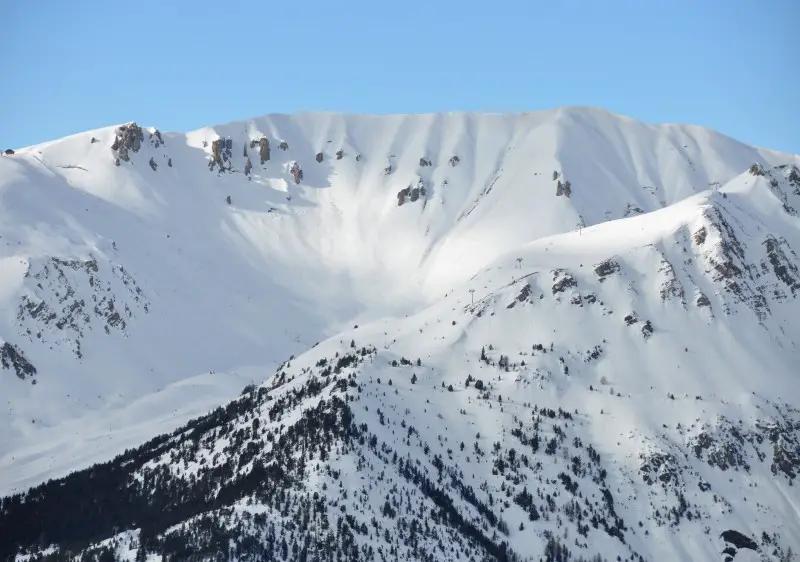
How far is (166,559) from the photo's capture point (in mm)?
199750

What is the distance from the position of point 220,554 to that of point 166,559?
32.7ft

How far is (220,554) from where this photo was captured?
7854 inches
